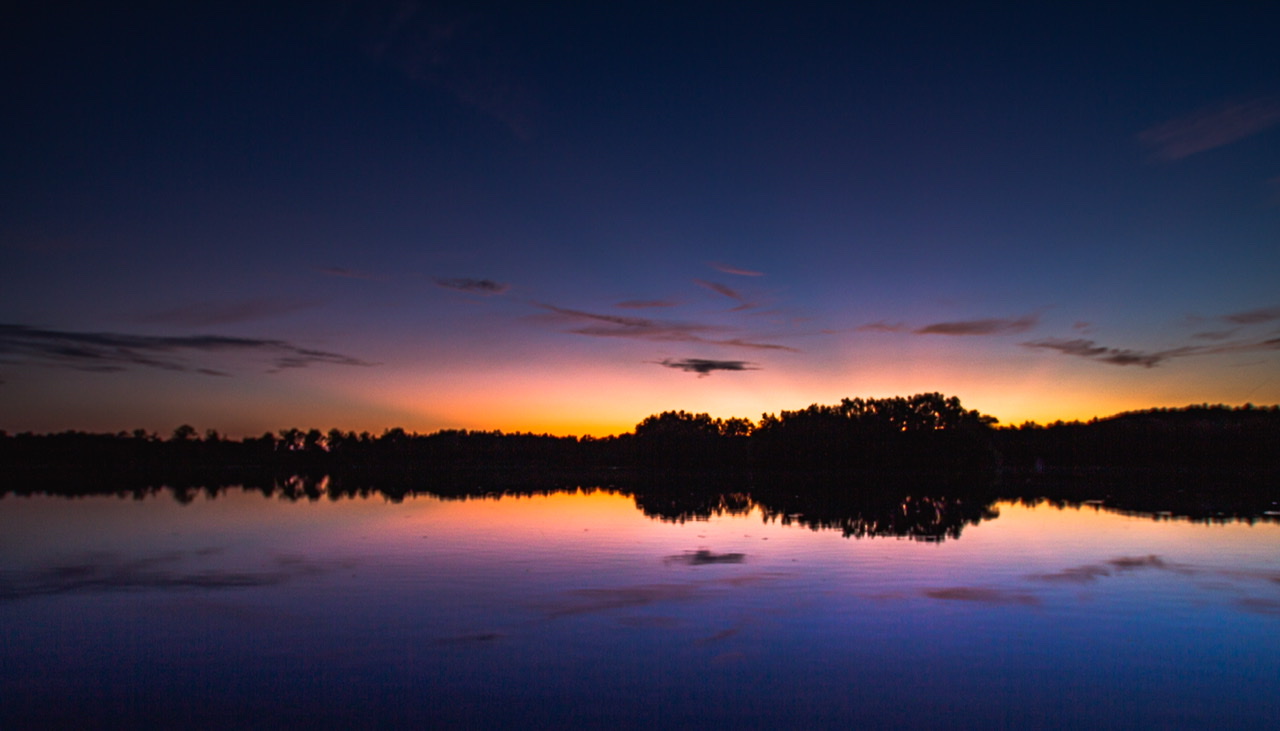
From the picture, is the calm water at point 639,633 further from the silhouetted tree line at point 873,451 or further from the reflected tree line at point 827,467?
the silhouetted tree line at point 873,451

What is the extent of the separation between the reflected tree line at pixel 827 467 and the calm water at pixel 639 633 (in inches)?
791

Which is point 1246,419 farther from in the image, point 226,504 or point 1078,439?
point 226,504

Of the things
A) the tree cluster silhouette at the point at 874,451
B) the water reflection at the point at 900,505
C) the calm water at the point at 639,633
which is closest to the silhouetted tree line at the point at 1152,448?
the tree cluster silhouette at the point at 874,451

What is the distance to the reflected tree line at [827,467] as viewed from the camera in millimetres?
54594

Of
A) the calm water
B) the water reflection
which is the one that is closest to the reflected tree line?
the water reflection

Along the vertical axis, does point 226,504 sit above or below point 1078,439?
below

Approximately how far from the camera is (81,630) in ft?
45.9

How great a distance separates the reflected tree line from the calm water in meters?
20.1

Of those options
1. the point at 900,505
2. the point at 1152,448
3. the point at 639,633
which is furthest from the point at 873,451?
the point at 639,633

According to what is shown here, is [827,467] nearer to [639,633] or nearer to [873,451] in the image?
[873,451]

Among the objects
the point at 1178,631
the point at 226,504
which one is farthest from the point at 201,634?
the point at 226,504

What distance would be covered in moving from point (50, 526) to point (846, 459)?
118121 mm

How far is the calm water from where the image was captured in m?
10.1

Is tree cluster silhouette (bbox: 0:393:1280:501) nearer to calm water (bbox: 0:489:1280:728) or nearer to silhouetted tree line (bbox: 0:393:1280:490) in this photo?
silhouetted tree line (bbox: 0:393:1280:490)
